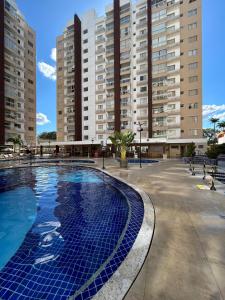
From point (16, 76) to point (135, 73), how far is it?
3102cm

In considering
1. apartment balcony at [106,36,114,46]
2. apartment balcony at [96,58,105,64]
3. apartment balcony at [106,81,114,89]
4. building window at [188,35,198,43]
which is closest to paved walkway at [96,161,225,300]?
apartment balcony at [106,81,114,89]

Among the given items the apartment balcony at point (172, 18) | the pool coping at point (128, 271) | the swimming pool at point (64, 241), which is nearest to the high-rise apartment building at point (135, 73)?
the apartment balcony at point (172, 18)

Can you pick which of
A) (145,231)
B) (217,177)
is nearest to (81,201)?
(145,231)

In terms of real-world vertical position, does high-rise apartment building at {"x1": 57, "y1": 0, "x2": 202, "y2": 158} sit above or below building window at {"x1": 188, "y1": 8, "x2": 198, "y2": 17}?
below

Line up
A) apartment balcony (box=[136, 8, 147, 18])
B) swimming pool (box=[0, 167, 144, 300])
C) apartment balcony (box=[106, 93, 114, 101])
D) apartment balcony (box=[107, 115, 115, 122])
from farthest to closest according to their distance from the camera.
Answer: apartment balcony (box=[106, 93, 114, 101])
apartment balcony (box=[107, 115, 115, 122])
apartment balcony (box=[136, 8, 147, 18])
swimming pool (box=[0, 167, 144, 300])

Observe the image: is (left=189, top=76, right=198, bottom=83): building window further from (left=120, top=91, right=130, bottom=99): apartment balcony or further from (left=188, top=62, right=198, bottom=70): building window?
(left=120, top=91, right=130, bottom=99): apartment balcony

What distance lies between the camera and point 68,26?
47781mm

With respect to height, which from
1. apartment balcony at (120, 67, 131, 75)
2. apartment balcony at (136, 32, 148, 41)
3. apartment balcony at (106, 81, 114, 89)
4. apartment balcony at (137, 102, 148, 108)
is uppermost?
apartment balcony at (136, 32, 148, 41)

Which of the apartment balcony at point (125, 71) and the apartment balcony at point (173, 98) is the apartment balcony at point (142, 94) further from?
the apartment balcony at point (125, 71)

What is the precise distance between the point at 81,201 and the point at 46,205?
64.2 inches

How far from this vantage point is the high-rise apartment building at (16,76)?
38.8 meters

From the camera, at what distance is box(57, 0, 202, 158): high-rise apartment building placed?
36.0 m

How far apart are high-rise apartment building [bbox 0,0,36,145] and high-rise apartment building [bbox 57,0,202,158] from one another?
28.3 ft

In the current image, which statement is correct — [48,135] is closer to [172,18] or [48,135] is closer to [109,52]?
[109,52]
